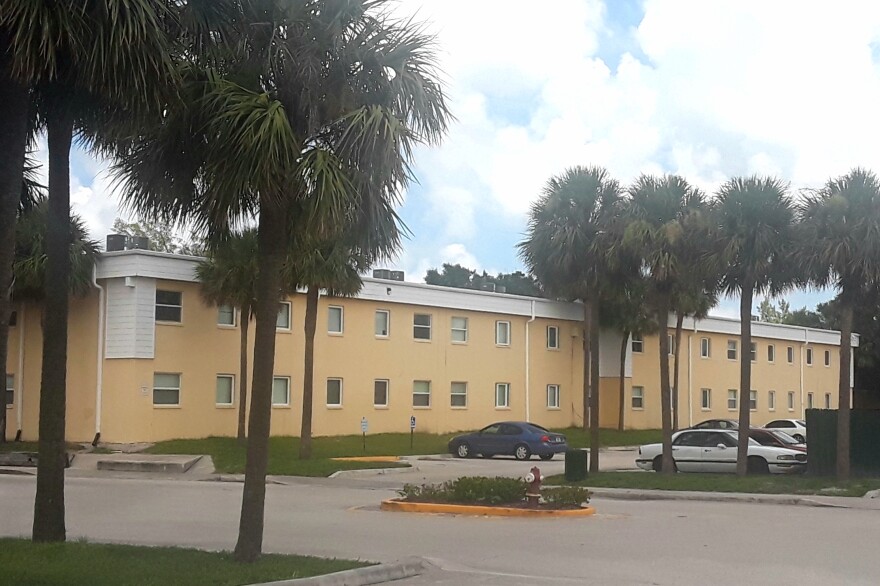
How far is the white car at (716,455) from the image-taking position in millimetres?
28688

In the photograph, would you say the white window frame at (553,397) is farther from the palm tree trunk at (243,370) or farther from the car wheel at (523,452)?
the palm tree trunk at (243,370)

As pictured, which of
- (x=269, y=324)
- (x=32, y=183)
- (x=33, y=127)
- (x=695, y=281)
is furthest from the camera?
(x=695, y=281)

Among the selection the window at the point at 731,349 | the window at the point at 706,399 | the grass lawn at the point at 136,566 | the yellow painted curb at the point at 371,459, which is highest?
the window at the point at 731,349

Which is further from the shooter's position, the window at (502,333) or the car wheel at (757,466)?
the window at (502,333)

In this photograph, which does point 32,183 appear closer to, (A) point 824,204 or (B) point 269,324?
(B) point 269,324

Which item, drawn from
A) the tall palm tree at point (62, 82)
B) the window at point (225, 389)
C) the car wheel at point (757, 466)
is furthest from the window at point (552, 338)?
the tall palm tree at point (62, 82)

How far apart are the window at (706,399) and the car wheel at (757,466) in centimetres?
3648

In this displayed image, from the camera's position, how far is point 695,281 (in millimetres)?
27531

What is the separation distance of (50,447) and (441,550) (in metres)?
5.35

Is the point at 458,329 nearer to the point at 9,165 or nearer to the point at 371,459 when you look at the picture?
the point at 371,459

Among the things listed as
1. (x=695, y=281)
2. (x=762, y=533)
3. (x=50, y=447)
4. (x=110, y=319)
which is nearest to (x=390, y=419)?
(x=110, y=319)

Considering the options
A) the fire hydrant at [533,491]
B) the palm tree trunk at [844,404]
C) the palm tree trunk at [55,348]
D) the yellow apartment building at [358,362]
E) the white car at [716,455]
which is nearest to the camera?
the palm tree trunk at [55,348]

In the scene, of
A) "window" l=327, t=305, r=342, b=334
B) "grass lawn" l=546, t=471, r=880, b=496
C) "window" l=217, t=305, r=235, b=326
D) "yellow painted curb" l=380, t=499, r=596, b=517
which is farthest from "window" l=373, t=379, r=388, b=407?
"yellow painted curb" l=380, t=499, r=596, b=517

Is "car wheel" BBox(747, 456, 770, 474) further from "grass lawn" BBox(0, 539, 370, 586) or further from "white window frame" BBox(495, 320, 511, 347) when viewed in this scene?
"white window frame" BBox(495, 320, 511, 347)
